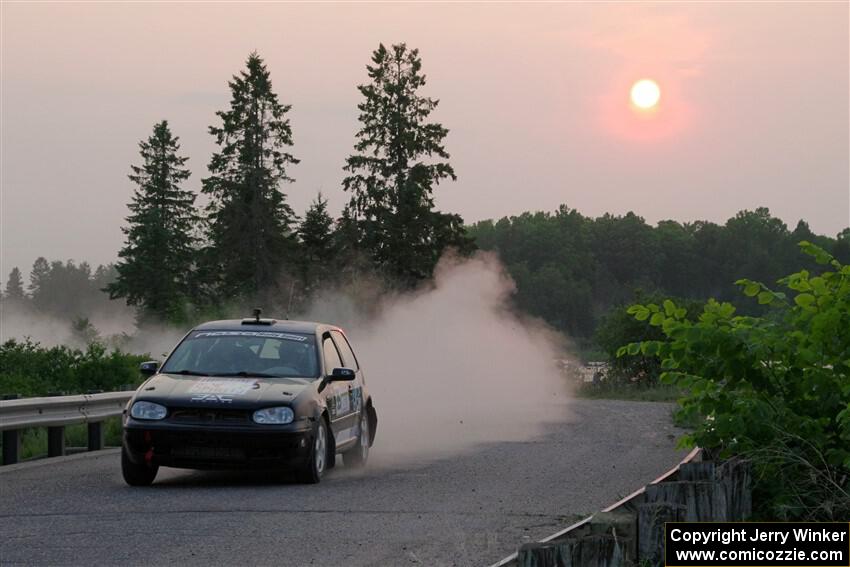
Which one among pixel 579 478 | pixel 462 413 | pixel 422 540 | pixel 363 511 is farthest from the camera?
pixel 462 413

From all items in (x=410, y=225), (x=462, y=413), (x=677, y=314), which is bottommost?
(x=462, y=413)

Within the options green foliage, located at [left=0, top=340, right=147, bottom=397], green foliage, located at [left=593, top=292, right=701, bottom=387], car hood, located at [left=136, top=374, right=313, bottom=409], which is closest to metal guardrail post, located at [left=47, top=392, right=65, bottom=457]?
car hood, located at [left=136, top=374, right=313, bottom=409]

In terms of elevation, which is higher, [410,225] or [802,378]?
[410,225]

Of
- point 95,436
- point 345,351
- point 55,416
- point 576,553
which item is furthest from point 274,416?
point 576,553

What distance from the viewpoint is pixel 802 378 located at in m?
9.77

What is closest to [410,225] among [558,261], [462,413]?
[462,413]

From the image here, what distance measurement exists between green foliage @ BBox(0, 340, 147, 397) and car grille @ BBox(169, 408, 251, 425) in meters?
11.0

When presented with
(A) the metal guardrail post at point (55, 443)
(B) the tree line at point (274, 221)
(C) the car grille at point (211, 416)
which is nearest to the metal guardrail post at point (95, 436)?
(A) the metal guardrail post at point (55, 443)

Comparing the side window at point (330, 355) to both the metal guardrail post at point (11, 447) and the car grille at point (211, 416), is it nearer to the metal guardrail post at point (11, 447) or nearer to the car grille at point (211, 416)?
the car grille at point (211, 416)

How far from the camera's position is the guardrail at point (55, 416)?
1560 centimetres

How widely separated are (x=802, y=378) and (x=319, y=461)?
5.60 metres

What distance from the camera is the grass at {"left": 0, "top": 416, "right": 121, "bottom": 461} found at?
59.4ft

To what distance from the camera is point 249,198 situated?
75625 millimetres

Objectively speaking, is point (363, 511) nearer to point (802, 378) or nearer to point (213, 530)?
point (213, 530)
